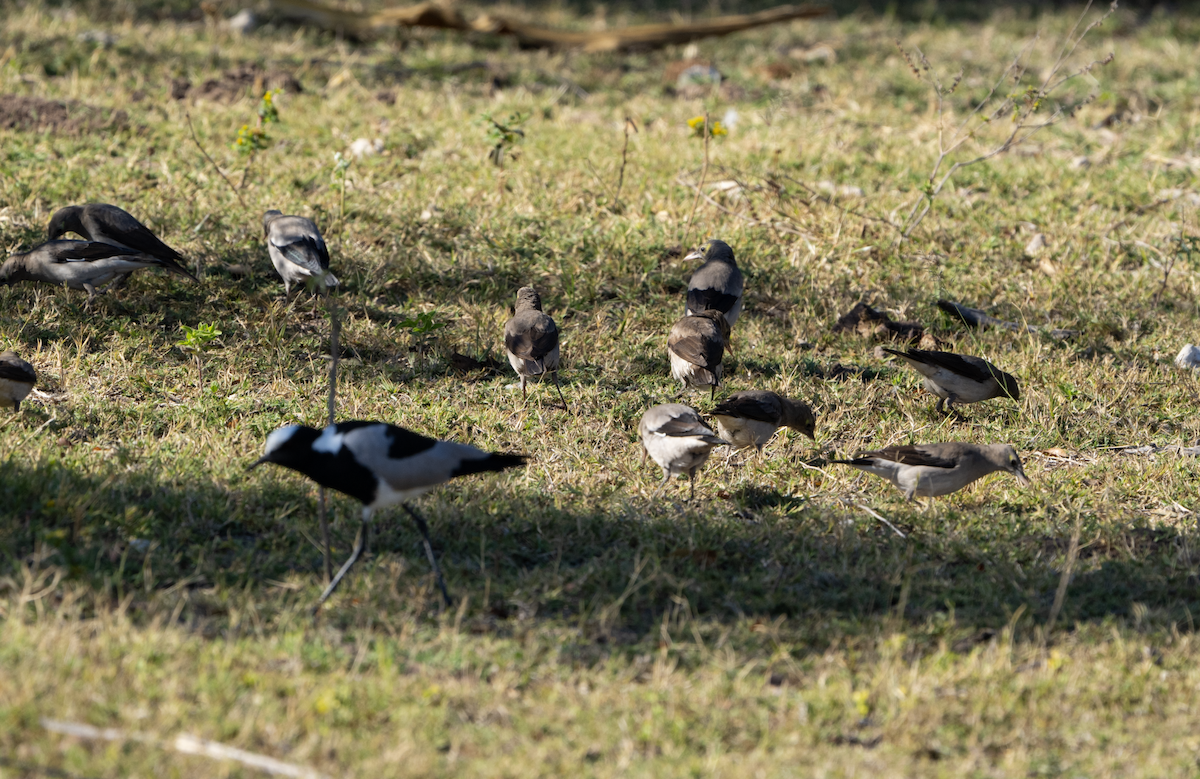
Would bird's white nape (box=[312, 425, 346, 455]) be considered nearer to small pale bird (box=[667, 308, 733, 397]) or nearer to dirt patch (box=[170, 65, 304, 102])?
small pale bird (box=[667, 308, 733, 397])

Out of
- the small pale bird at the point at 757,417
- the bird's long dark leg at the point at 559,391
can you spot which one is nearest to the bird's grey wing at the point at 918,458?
the small pale bird at the point at 757,417

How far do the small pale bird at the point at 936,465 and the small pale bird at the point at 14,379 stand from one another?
4778 millimetres

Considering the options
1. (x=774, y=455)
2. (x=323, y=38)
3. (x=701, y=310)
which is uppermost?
(x=323, y=38)

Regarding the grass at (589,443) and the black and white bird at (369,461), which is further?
the black and white bird at (369,461)

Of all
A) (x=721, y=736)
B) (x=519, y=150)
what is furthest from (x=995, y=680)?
(x=519, y=150)

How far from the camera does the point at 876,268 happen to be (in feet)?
31.7

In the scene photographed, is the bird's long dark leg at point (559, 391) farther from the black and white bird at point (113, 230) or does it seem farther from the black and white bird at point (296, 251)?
the black and white bird at point (113, 230)

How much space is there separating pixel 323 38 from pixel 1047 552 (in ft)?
37.5

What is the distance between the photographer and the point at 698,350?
24.2 feet

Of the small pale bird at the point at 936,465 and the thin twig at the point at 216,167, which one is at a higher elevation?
the thin twig at the point at 216,167

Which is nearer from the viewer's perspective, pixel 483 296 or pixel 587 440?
pixel 587 440

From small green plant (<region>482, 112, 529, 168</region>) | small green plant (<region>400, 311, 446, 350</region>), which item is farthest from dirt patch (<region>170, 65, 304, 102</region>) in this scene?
small green plant (<region>400, 311, 446, 350</region>)

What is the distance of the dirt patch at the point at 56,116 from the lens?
1095 centimetres

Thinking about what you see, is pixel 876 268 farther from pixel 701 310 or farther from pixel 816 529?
pixel 816 529
